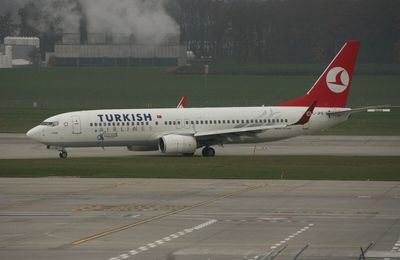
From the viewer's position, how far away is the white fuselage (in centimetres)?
5994

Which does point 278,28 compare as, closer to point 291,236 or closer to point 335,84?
point 335,84

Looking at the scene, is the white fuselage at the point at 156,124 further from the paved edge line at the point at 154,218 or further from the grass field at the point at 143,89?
the grass field at the point at 143,89

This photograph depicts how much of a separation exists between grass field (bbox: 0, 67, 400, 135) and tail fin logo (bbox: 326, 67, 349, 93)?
1174 inches

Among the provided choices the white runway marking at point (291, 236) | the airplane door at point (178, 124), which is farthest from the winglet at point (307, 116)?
the white runway marking at point (291, 236)

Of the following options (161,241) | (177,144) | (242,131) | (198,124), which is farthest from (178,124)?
(161,241)

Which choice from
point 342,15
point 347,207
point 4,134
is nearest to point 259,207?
point 347,207

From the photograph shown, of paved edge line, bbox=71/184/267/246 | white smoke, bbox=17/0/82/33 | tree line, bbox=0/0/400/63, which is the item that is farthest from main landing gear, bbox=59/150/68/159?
white smoke, bbox=17/0/82/33

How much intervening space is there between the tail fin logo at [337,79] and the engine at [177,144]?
10.8 metres

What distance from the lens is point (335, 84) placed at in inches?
2603

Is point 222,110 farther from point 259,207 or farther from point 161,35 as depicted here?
point 161,35

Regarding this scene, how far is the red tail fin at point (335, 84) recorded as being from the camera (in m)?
65.7

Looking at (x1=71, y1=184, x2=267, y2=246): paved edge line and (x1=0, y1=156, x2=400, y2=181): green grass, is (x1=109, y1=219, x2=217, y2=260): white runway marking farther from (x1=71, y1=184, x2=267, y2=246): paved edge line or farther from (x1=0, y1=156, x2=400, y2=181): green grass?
(x1=0, y1=156, x2=400, y2=181): green grass

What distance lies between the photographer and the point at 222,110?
63.8m

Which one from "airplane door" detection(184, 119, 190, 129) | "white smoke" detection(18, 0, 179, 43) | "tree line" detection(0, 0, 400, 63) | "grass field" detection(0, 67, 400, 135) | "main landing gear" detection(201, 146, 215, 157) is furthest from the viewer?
"tree line" detection(0, 0, 400, 63)
